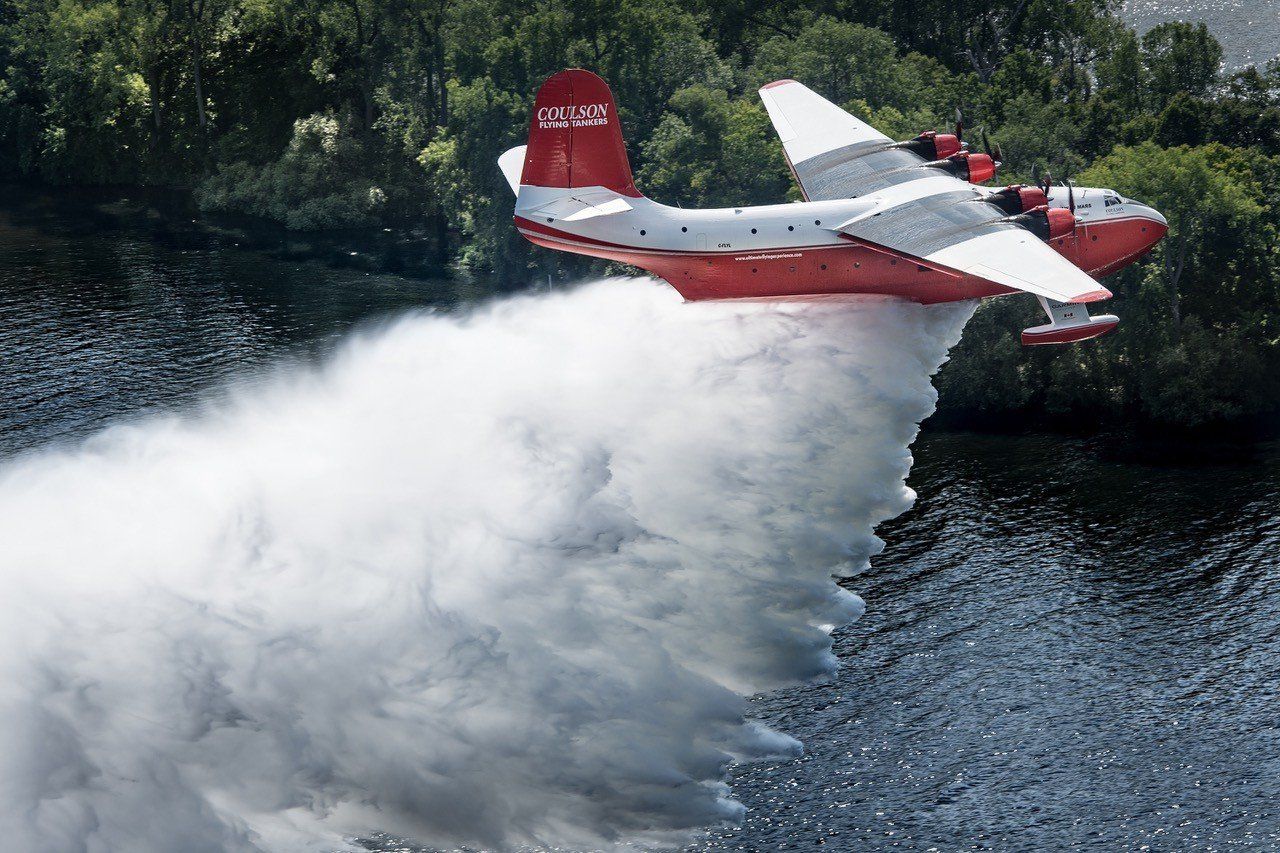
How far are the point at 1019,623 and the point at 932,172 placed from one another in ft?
47.4

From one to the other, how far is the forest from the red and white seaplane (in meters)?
18.7

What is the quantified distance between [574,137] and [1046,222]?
1321 cm

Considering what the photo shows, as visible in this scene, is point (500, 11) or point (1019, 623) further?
point (500, 11)

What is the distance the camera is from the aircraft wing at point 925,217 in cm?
3862

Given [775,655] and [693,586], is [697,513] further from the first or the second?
[775,655]

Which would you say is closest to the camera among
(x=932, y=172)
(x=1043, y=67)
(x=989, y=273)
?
(x=989, y=273)

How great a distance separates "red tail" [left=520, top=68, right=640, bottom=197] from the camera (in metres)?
41.5

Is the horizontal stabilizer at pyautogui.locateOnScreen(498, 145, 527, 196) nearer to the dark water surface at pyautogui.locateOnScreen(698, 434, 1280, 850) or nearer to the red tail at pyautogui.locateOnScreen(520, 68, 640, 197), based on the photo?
the red tail at pyautogui.locateOnScreen(520, 68, 640, 197)

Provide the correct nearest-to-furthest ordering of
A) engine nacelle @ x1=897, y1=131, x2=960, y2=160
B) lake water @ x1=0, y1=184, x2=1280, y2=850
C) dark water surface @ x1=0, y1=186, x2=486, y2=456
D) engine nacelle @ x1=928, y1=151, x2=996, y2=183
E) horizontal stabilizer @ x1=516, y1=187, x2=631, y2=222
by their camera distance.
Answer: lake water @ x1=0, y1=184, x2=1280, y2=850 → horizontal stabilizer @ x1=516, y1=187, x2=631, y2=222 → engine nacelle @ x1=928, y1=151, x2=996, y2=183 → engine nacelle @ x1=897, y1=131, x2=960, y2=160 → dark water surface @ x1=0, y1=186, x2=486, y2=456

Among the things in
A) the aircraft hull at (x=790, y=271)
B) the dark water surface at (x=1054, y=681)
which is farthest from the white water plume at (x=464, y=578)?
the dark water surface at (x=1054, y=681)

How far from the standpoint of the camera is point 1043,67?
267 feet

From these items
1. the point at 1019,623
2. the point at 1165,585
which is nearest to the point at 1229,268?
the point at 1165,585

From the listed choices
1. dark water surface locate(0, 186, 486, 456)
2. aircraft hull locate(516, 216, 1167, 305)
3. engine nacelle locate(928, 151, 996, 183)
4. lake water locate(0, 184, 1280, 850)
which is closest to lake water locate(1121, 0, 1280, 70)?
lake water locate(0, 184, 1280, 850)

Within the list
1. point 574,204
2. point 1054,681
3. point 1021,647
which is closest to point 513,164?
point 574,204
